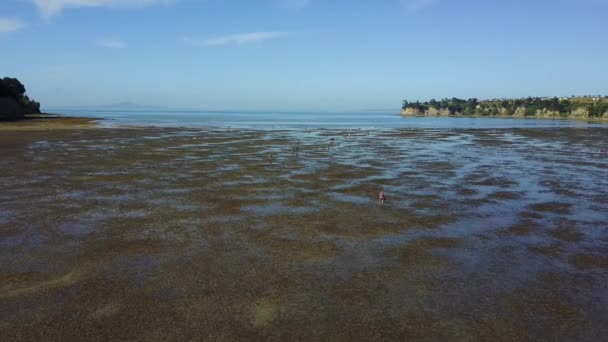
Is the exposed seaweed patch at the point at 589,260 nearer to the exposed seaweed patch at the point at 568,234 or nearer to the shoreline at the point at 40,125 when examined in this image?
the exposed seaweed patch at the point at 568,234

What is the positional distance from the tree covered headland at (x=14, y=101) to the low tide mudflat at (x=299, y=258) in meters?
90.2

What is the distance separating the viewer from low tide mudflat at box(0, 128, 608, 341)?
753cm

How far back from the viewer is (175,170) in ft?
84.8

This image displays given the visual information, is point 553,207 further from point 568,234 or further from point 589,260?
point 589,260

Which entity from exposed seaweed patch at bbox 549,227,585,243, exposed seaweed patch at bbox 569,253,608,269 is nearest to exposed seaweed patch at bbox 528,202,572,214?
exposed seaweed patch at bbox 549,227,585,243

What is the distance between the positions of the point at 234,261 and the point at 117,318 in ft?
11.2

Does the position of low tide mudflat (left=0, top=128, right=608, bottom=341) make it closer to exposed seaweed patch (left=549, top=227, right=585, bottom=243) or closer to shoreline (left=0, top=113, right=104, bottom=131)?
exposed seaweed patch (left=549, top=227, right=585, bottom=243)

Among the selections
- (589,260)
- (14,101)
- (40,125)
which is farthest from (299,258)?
(14,101)

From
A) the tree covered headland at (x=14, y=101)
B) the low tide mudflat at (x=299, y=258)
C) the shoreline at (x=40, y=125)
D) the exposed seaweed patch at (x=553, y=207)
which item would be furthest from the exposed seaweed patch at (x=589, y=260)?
the tree covered headland at (x=14, y=101)

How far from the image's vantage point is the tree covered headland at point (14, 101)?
96.1m

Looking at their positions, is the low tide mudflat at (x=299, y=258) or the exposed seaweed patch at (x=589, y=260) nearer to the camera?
the low tide mudflat at (x=299, y=258)

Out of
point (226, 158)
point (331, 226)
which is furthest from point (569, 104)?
point (331, 226)

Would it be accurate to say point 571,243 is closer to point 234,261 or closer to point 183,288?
point 234,261

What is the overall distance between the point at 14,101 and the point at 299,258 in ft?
383
